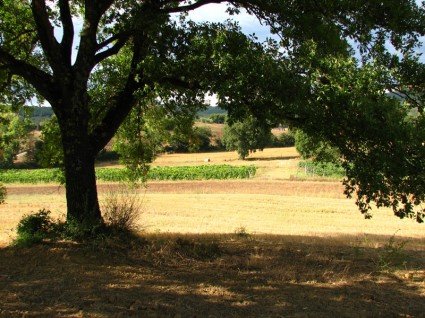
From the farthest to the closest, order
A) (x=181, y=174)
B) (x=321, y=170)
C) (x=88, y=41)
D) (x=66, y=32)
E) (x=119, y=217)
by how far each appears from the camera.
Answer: (x=181, y=174), (x=321, y=170), (x=119, y=217), (x=66, y=32), (x=88, y=41)

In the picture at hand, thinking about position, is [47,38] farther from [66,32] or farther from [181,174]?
[181,174]

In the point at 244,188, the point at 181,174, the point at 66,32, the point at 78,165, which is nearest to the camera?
the point at 78,165

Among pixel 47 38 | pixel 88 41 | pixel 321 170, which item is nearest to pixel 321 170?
pixel 321 170

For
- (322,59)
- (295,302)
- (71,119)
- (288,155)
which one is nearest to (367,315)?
(295,302)

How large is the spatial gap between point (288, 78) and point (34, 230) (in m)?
6.27

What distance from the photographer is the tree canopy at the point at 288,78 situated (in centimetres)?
681

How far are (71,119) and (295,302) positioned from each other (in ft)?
19.0

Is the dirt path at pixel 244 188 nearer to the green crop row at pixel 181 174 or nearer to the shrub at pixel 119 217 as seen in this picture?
the green crop row at pixel 181 174

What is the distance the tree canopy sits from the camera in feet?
22.3

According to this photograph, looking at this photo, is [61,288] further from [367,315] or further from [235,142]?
[235,142]

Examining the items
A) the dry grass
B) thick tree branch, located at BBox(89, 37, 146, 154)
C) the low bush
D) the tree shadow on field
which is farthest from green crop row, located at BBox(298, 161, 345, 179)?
the tree shadow on field

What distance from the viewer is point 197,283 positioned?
22.4 ft

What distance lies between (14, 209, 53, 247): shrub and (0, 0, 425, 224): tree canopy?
818 millimetres

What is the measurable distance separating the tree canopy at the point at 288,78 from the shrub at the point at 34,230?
818 mm
